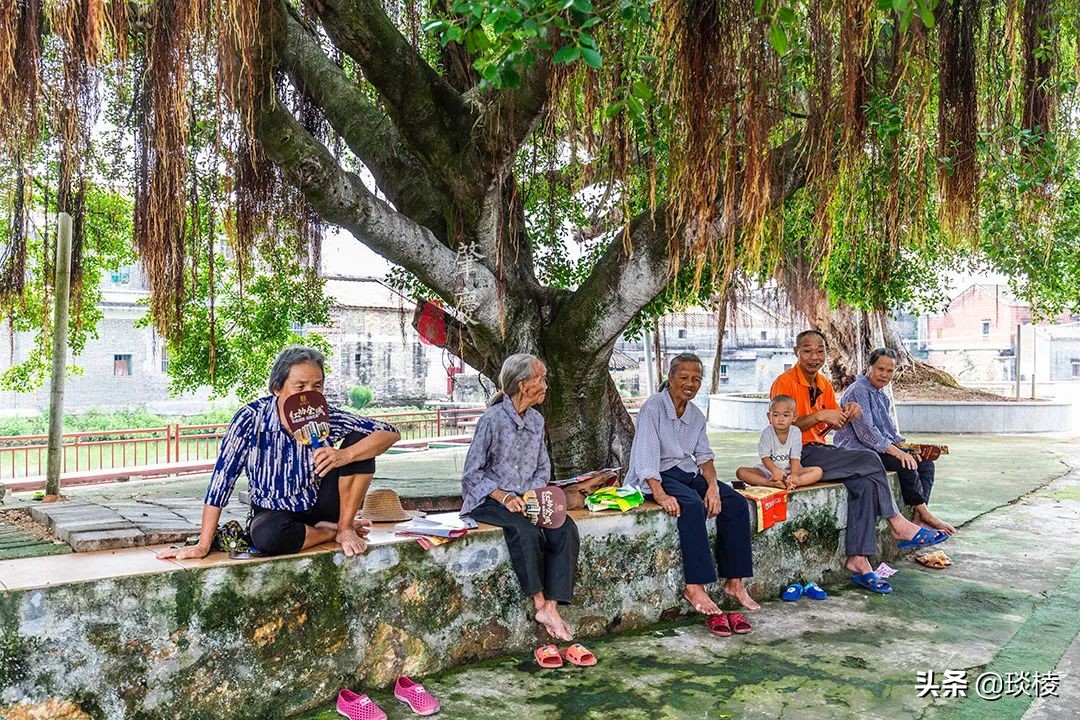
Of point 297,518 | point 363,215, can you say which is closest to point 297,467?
point 297,518

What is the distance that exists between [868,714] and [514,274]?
3649mm

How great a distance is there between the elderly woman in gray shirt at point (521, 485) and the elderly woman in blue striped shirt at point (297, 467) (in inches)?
22.8

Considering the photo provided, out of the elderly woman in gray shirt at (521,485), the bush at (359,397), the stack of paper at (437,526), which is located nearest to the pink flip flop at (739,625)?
the elderly woman in gray shirt at (521,485)

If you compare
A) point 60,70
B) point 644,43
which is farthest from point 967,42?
point 60,70

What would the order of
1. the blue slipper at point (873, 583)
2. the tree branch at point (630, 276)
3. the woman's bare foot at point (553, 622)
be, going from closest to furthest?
1. the woman's bare foot at point (553, 622)
2. the blue slipper at point (873, 583)
3. the tree branch at point (630, 276)

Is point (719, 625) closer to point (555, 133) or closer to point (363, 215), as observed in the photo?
point (363, 215)

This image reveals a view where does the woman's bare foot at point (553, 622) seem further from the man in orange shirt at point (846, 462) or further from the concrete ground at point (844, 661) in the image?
the man in orange shirt at point (846, 462)

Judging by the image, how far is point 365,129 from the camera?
5719mm

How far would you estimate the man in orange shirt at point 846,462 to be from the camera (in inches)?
196

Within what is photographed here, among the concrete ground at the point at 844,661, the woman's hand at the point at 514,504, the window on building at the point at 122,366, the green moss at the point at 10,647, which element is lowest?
the concrete ground at the point at 844,661

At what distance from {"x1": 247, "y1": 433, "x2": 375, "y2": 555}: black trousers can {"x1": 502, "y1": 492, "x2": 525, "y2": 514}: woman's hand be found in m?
0.65

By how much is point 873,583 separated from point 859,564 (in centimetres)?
19

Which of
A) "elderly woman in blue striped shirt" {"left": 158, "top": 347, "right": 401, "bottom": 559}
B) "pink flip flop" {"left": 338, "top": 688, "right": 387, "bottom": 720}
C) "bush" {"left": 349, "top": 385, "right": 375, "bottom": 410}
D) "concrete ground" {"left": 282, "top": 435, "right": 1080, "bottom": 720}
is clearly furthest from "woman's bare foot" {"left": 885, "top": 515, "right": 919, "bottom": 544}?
"bush" {"left": 349, "top": 385, "right": 375, "bottom": 410}

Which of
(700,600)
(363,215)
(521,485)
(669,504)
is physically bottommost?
(700,600)
